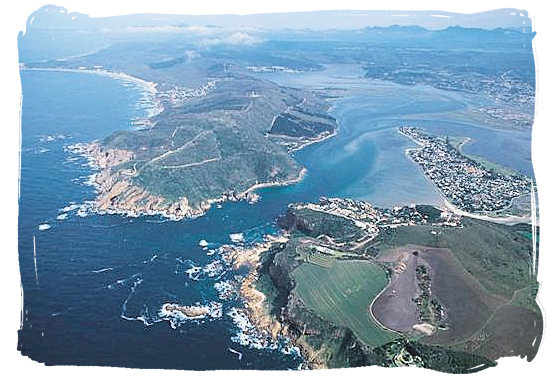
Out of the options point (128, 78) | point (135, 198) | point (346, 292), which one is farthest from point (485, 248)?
point (128, 78)

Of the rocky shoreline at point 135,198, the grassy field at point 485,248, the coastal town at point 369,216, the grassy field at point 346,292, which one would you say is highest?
the grassy field at point 485,248

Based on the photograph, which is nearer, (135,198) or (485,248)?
(485,248)

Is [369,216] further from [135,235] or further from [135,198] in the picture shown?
[135,198]

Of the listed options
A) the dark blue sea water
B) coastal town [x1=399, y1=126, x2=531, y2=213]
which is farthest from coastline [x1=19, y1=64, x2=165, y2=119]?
coastal town [x1=399, y1=126, x2=531, y2=213]

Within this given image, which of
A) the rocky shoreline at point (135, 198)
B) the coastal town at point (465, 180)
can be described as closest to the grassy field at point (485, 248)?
the coastal town at point (465, 180)

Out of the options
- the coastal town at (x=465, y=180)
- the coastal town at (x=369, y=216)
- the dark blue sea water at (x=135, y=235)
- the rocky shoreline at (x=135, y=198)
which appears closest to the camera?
the dark blue sea water at (x=135, y=235)

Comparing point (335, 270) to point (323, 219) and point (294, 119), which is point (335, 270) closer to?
point (323, 219)

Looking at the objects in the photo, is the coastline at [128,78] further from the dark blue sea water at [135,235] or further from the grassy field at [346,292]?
the grassy field at [346,292]
